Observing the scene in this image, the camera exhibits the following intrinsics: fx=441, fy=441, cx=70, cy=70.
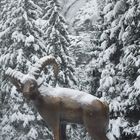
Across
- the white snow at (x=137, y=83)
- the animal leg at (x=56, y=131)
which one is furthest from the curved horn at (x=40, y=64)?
the white snow at (x=137, y=83)

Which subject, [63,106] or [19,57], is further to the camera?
[19,57]

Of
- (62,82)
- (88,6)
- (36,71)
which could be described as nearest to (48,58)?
(36,71)

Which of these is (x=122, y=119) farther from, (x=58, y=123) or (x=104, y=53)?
(x=58, y=123)

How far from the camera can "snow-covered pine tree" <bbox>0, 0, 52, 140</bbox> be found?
2553 centimetres

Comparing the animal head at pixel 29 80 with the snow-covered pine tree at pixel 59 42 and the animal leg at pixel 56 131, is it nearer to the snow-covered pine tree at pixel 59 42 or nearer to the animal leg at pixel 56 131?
the animal leg at pixel 56 131

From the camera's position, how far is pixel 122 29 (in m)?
20.5

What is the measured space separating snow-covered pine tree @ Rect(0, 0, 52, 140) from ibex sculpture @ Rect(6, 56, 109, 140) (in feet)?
50.7

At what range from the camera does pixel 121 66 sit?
68.1 feet

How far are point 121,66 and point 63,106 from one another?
454 inches

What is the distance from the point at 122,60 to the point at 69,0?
42052 mm

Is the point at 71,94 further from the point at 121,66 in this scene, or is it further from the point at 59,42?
the point at 59,42

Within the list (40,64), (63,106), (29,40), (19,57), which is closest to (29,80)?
(40,64)

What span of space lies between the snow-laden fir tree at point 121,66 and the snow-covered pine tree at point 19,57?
5166 mm

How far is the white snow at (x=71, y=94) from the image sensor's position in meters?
9.33
